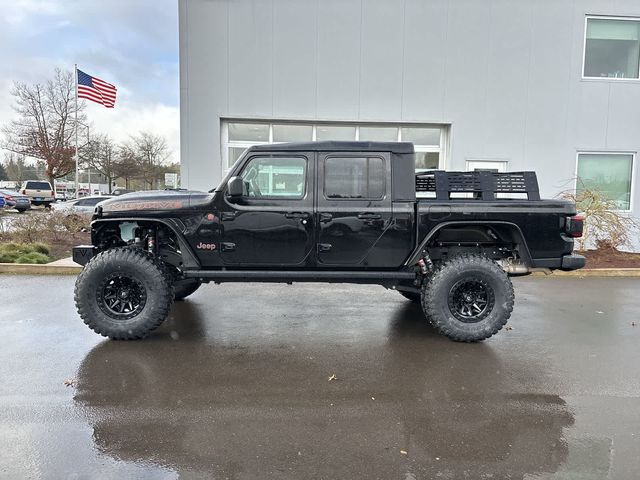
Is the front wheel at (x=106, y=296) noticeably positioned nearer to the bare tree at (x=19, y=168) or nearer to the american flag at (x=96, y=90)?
the american flag at (x=96, y=90)

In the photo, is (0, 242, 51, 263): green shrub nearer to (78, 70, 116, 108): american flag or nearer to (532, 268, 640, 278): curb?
(532, 268, 640, 278): curb

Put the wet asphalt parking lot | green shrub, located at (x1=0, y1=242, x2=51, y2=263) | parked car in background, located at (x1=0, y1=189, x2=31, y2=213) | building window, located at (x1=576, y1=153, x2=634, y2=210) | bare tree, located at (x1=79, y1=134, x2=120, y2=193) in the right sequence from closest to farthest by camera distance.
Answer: the wet asphalt parking lot, green shrub, located at (x1=0, y1=242, x2=51, y2=263), building window, located at (x1=576, y1=153, x2=634, y2=210), parked car in background, located at (x1=0, y1=189, x2=31, y2=213), bare tree, located at (x1=79, y1=134, x2=120, y2=193)

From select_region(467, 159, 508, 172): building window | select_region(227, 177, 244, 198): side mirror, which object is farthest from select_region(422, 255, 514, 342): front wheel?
select_region(467, 159, 508, 172): building window

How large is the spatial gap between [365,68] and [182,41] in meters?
4.38

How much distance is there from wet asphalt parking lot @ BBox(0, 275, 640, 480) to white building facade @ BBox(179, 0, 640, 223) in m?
6.38

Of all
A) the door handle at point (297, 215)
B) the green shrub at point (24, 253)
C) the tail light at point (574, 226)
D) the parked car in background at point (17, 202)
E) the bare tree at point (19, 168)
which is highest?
the bare tree at point (19, 168)

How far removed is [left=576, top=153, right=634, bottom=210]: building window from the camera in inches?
466

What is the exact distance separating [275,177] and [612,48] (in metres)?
11.1

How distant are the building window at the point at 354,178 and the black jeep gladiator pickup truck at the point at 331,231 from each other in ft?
0.04

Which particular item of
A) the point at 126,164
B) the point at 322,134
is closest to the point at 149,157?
the point at 126,164

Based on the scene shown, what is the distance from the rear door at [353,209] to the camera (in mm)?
4961

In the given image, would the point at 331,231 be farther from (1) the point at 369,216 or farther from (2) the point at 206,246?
(2) the point at 206,246

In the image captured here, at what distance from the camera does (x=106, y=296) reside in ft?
16.2

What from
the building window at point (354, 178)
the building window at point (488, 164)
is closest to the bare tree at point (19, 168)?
the building window at point (488, 164)
